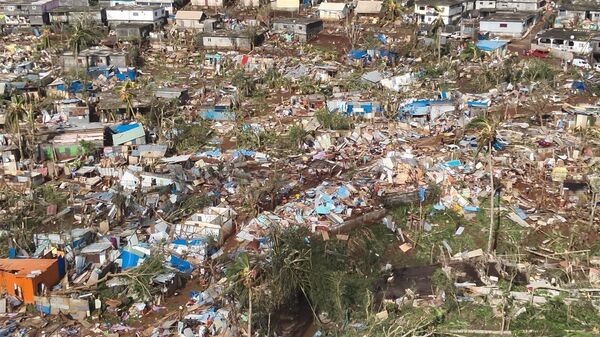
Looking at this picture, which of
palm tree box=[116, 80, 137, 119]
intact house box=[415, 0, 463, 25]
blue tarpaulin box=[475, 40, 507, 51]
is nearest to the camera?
palm tree box=[116, 80, 137, 119]

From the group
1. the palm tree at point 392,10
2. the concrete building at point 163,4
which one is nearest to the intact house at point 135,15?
the concrete building at point 163,4

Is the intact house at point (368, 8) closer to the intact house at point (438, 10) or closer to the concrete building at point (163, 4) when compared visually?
the intact house at point (438, 10)

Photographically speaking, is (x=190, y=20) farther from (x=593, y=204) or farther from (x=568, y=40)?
(x=593, y=204)

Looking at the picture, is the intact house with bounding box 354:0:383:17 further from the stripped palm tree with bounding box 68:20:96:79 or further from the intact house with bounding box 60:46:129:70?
the stripped palm tree with bounding box 68:20:96:79

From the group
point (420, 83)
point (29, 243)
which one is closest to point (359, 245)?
point (29, 243)

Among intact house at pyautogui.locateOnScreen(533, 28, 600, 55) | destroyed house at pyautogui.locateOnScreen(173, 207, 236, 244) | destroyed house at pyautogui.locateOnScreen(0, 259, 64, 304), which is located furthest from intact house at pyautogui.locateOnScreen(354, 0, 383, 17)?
destroyed house at pyautogui.locateOnScreen(0, 259, 64, 304)
